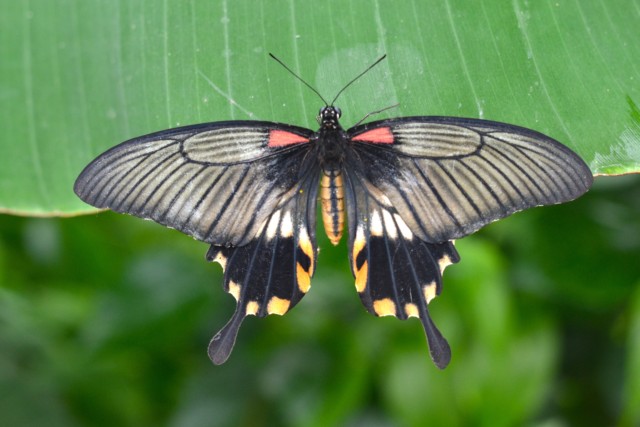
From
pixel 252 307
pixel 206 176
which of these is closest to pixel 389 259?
pixel 252 307

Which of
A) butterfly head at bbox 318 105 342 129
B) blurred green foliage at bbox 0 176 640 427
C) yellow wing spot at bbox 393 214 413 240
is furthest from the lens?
Answer: blurred green foliage at bbox 0 176 640 427

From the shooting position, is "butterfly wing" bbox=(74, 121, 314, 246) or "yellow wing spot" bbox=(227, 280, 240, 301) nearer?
"butterfly wing" bbox=(74, 121, 314, 246)

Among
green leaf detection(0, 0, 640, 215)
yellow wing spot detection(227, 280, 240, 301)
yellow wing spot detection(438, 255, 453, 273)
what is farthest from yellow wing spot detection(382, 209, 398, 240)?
yellow wing spot detection(227, 280, 240, 301)

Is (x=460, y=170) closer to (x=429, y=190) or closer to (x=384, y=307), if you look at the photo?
(x=429, y=190)

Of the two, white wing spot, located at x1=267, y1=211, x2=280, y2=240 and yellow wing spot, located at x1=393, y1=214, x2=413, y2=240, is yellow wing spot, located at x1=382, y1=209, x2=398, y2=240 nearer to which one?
yellow wing spot, located at x1=393, y1=214, x2=413, y2=240

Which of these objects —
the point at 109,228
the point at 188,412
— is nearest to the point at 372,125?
the point at 188,412

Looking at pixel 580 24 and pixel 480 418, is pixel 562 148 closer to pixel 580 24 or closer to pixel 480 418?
pixel 580 24

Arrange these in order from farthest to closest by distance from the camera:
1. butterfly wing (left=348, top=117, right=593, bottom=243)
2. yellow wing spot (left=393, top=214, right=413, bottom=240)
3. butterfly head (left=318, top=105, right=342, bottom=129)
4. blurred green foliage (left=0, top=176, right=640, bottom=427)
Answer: blurred green foliage (left=0, top=176, right=640, bottom=427) < yellow wing spot (left=393, top=214, right=413, bottom=240) < butterfly head (left=318, top=105, right=342, bottom=129) < butterfly wing (left=348, top=117, right=593, bottom=243)

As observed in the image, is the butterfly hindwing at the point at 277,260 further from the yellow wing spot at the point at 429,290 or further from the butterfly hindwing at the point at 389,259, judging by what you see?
the yellow wing spot at the point at 429,290
